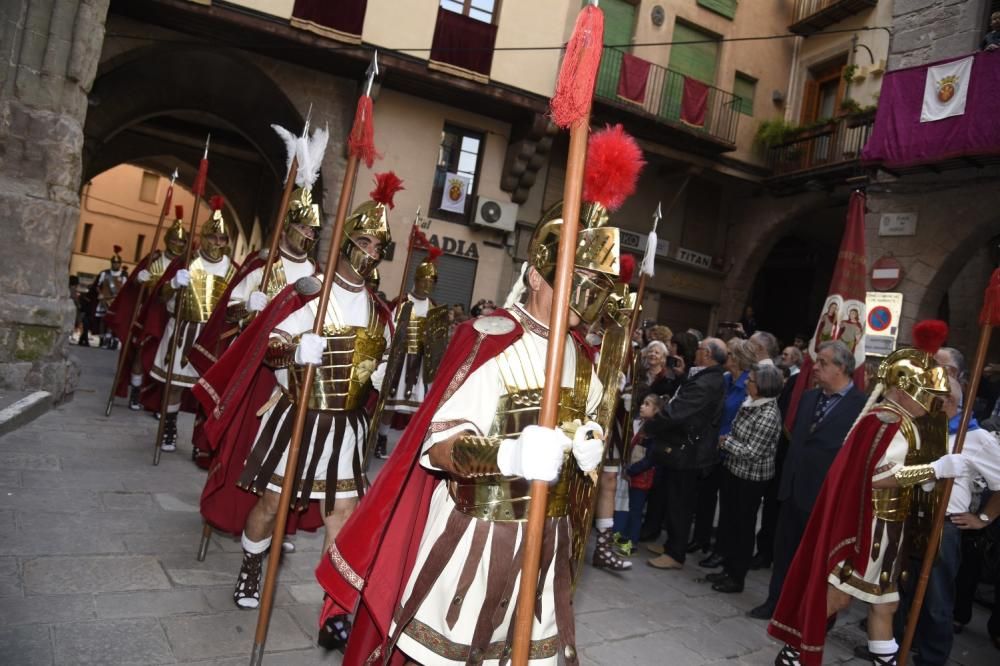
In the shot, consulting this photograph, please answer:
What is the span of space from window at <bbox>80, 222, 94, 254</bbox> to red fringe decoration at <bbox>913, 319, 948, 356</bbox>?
33715 millimetres

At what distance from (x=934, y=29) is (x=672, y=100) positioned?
6.61m

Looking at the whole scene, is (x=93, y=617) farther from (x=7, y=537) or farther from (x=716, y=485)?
(x=716, y=485)

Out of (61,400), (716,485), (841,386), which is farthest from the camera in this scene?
(61,400)

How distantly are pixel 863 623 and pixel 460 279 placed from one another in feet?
38.8

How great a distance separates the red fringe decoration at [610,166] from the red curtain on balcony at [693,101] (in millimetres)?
15400

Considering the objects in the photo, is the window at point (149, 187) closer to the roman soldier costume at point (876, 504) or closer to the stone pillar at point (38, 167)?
the stone pillar at point (38, 167)

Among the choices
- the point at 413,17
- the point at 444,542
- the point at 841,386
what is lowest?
the point at 444,542

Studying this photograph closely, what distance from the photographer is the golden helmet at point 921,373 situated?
13.0 feet

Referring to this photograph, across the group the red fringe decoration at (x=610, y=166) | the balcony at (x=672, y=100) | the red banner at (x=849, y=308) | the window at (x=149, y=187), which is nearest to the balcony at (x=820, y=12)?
the balcony at (x=672, y=100)

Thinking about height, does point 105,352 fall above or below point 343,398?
below

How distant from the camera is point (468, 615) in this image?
2342 millimetres

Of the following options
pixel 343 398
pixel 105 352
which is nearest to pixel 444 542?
pixel 343 398

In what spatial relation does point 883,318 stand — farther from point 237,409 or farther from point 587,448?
point 587,448

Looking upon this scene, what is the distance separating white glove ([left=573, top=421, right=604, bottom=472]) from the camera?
2176 millimetres
